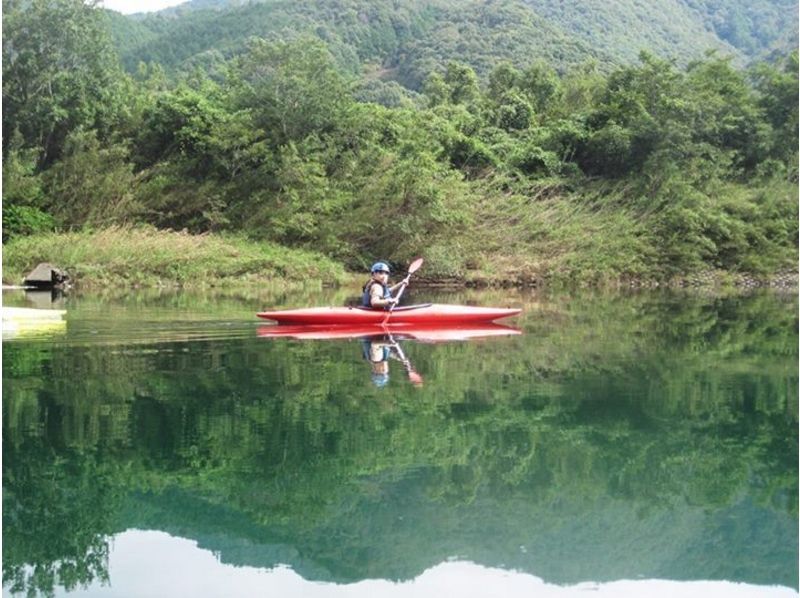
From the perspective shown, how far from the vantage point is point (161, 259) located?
20531 mm

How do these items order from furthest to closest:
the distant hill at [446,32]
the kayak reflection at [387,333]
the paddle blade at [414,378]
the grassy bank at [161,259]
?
the distant hill at [446,32] → the grassy bank at [161,259] → the kayak reflection at [387,333] → the paddle blade at [414,378]

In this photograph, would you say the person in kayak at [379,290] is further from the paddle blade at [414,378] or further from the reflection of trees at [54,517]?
the reflection of trees at [54,517]

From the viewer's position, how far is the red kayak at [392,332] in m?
11.2

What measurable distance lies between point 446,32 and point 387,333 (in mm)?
44597

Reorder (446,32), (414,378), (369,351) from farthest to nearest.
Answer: (446,32)
(369,351)
(414,378)

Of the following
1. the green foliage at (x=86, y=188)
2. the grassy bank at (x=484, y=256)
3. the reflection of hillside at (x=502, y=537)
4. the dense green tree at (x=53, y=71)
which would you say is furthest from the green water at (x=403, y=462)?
the dense green tree at (x=53, y=71)

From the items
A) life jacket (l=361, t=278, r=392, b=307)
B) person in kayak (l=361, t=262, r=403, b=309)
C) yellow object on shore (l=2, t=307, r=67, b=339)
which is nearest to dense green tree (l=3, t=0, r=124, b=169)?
yellow object on shore (l=2, t=307, r=67, b=339)

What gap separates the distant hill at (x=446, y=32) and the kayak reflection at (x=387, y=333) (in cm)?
3822

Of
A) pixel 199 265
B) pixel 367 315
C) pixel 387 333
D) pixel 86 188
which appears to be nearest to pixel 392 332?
pixel 387 333

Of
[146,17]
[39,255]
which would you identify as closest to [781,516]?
[39,255]

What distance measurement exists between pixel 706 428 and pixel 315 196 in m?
17.9

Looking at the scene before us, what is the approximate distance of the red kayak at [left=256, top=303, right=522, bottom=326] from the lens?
1156 centimetres

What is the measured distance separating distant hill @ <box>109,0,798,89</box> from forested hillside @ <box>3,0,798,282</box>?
22285 millimetres

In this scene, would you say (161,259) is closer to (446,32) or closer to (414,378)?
(414,378)
